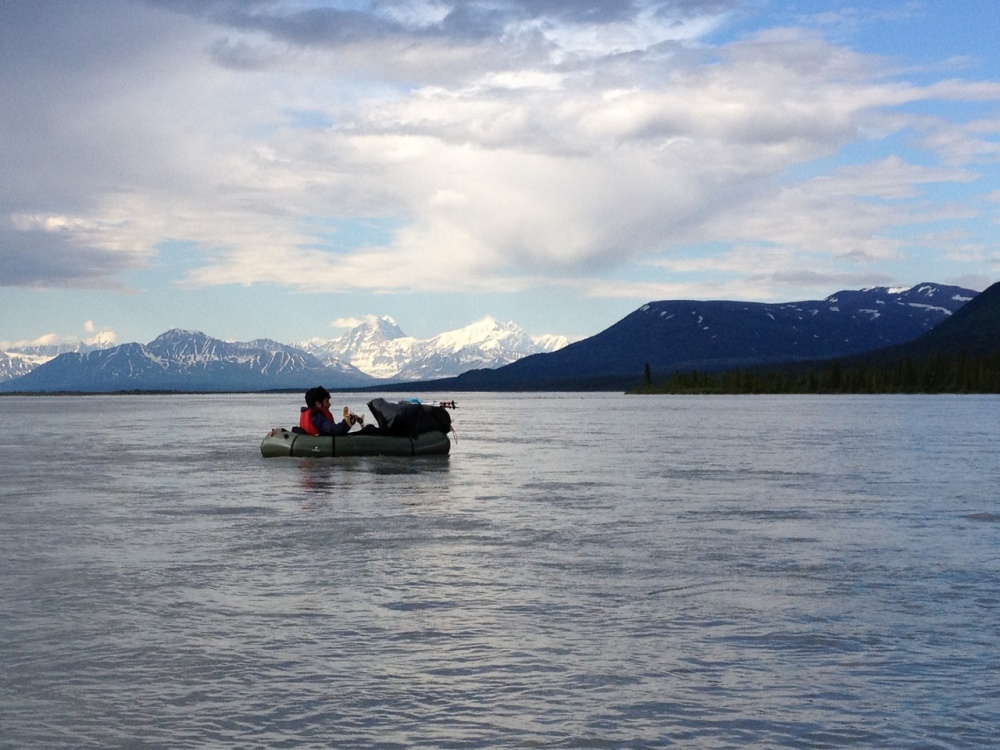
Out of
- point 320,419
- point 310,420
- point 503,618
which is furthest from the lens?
point 310,420

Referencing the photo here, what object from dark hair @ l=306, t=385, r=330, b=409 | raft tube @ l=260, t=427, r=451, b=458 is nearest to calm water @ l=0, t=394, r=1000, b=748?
raft tube @ l=260, t=427, r=451, b=458

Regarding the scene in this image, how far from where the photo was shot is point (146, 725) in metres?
10.3

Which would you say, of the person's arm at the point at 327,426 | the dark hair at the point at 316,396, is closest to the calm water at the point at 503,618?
A: the dark hair at the point at 316,396

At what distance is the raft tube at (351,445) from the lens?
4506 cm

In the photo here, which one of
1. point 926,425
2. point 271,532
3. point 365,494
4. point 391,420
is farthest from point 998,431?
point 271,532

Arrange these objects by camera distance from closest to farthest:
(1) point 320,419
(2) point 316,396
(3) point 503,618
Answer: (3) point 503,618
(2) point 316,396
(1) point 320,419

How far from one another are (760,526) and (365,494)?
1266 cm

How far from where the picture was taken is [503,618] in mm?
14914

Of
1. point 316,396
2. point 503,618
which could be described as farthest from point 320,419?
point 503,618

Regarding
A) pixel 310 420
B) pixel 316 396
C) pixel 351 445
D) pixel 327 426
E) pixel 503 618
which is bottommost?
pixel 503 618

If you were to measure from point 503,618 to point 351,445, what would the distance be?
30720 millimetres

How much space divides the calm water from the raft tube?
39.7 ft

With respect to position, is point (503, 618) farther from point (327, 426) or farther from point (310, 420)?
point (310, 420)

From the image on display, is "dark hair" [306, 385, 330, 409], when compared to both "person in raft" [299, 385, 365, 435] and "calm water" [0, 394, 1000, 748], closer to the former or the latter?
"person in raft" [299, 385, 365, 435]
